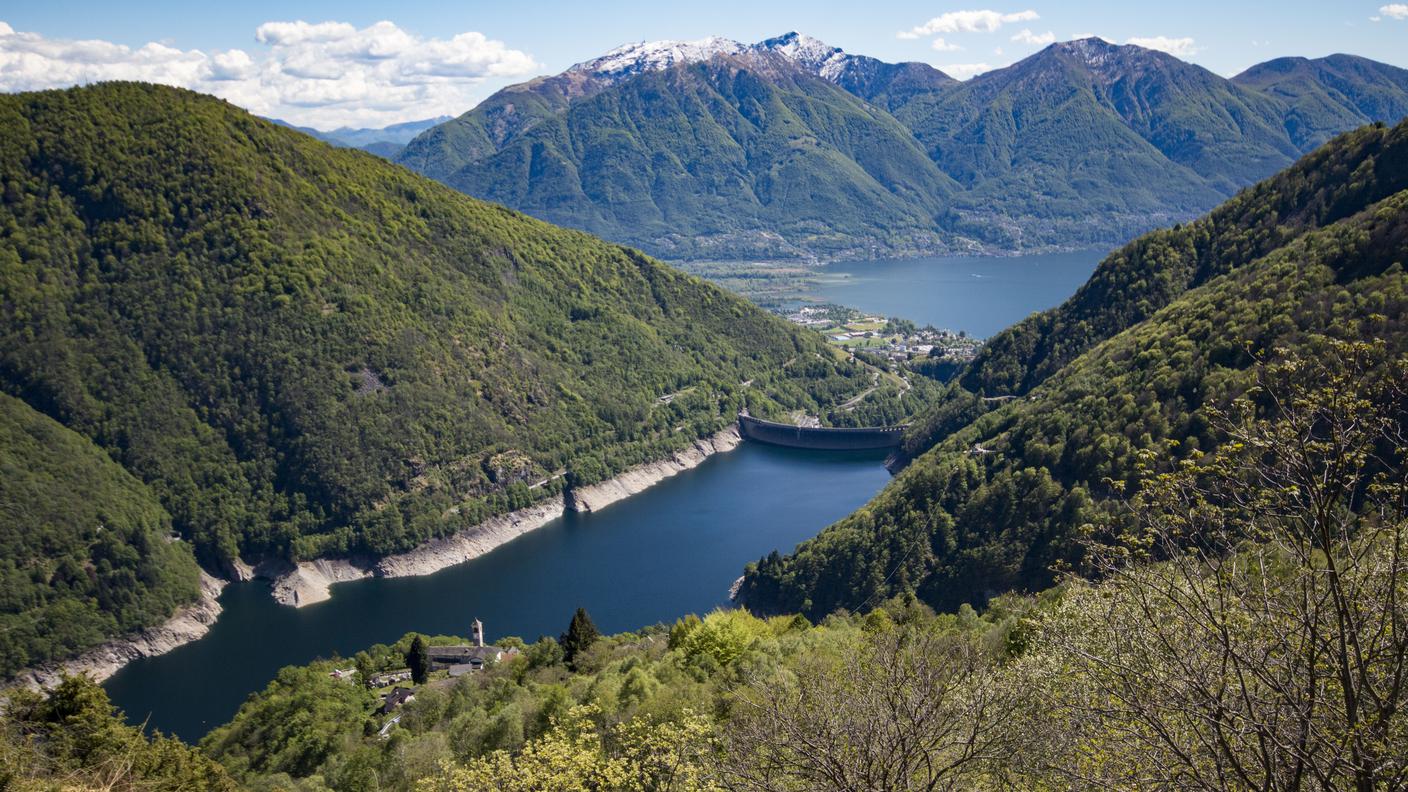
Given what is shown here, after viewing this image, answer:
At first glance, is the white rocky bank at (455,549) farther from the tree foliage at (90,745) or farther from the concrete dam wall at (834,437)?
the tree foliage at (90,745)

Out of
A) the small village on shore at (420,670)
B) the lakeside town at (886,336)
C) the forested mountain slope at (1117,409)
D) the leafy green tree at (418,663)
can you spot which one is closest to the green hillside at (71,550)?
the small village on shore at (420,670)

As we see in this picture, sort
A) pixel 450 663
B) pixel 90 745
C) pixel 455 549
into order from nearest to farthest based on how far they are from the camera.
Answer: pixel 90 745, pixel 450 663, pixel 455 549

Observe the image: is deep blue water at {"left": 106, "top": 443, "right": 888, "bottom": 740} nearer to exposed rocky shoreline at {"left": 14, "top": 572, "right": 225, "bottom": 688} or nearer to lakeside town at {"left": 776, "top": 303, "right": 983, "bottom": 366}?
exposed rocky shoreline at {"left": 14, "top": 572, "right": 225, "bottom": 688}

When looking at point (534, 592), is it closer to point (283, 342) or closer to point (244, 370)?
point (244, 370)

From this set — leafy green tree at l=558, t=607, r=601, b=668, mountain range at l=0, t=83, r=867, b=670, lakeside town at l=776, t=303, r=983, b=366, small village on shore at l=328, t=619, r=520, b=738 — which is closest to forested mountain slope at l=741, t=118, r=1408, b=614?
leafy green tree at l=558, t=607, r=601, b=668

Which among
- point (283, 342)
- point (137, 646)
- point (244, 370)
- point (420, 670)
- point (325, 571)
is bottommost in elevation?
point (137, 646)

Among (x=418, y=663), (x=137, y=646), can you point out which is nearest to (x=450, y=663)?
(x=418, y=663)

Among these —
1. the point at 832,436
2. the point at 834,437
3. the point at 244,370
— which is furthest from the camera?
the point at 832,436
